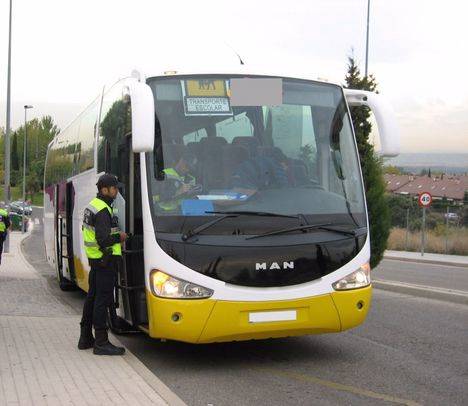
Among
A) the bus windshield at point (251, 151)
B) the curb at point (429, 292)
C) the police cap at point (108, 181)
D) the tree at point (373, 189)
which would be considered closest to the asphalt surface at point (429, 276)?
the curb at point (429, 292)

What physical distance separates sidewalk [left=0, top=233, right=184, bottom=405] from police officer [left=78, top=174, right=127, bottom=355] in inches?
11.7

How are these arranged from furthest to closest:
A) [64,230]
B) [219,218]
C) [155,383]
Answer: [64,230] < [219,218] < [155,383]

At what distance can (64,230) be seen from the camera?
11438 mm

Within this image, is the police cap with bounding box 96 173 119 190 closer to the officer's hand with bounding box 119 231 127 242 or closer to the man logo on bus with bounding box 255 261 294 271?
the officer's hand with bounding box 119 231 127 242

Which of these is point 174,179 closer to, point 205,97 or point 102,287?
point 205,97

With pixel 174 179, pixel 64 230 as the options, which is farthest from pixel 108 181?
pixel 64 230

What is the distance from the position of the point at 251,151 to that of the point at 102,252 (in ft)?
5.73

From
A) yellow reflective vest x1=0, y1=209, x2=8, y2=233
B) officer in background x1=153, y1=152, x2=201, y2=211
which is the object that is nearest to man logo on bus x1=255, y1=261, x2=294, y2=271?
officer in background x1=153, y1=152, x2=201, y2=211

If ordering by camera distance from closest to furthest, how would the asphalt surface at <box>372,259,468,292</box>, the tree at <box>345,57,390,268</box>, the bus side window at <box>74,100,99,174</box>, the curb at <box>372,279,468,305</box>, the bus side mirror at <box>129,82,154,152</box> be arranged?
the bus side mirror at <box>129,82,154,152</box>
the bus side window at <box>74,100,99,174</box>
the curb at <box>372,279,468,305</box>
the tree at <box>345,57,390,268</box>
the asphalt surface at <box>372,259,468,292</box>

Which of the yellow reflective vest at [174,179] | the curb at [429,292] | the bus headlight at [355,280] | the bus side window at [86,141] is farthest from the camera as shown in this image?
the curb at [429,292]

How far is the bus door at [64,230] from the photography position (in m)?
10.9

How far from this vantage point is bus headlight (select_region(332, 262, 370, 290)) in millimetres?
6250

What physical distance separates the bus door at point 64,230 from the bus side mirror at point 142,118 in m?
5.14

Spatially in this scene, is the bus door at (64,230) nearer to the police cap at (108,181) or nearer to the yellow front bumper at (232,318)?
the police cap at (108,181)
